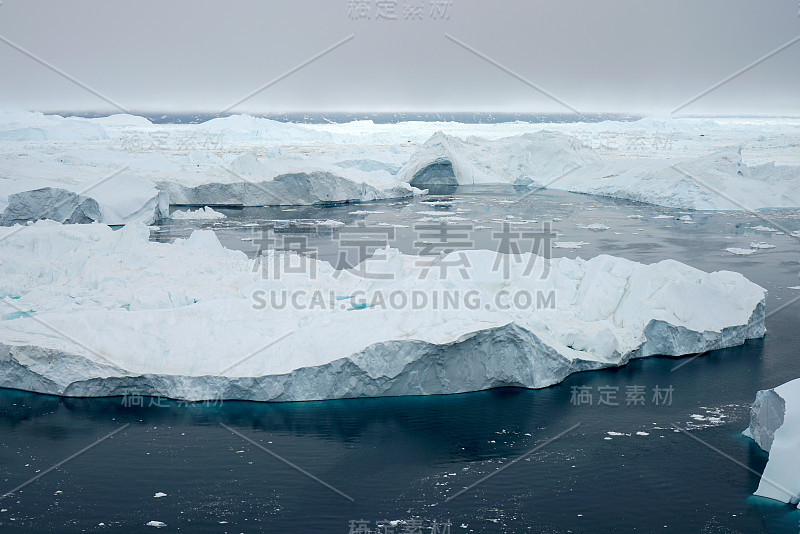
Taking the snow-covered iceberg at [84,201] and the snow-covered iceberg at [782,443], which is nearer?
the snow-covered iceberg at [782,443]

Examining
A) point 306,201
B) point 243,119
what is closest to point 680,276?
point 306,201

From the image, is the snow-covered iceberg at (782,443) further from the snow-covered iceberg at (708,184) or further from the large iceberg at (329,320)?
the snow-covered iceberg at (708,184)

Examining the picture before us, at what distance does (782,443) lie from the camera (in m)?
7.28

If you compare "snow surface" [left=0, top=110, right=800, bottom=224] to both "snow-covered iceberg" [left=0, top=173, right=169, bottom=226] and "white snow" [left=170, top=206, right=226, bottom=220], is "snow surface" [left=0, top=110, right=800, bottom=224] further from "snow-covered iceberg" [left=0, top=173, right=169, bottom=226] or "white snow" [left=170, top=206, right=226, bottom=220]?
"white snow" [left=170, top=206, right=226, bottom=220]

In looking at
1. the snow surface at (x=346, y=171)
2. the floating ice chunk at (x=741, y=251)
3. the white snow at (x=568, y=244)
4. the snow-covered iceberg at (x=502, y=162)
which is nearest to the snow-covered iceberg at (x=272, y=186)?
the snow surface at (x=346, y=171)

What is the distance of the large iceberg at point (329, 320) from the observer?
931 centimetres

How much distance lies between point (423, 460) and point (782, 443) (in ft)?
11.1

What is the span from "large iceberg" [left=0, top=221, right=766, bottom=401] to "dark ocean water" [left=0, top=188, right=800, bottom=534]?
281 mm

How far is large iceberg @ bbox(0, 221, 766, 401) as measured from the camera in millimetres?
9312

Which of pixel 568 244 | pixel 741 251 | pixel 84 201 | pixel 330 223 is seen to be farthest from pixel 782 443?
pixel 84 201

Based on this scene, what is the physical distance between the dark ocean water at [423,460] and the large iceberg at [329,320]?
28cm

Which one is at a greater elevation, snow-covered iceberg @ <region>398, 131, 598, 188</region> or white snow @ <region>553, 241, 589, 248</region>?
snow-covered iceberg @ <region>398, 131, 598, 188</region>

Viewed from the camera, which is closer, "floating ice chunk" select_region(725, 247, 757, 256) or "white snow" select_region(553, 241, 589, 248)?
"floating ice chunk" select_region(725, 247, 757, 256)

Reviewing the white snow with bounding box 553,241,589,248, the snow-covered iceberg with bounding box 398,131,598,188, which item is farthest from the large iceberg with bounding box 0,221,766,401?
the snow-covered iceberg with bounding box 398,131,598,188
